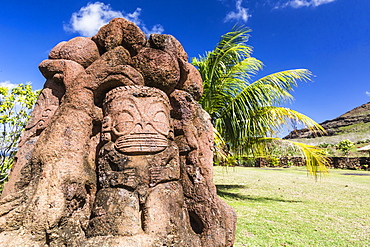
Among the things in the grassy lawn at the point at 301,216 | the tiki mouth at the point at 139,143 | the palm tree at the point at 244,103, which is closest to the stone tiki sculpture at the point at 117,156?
the tiki mouth at the point at 139,143

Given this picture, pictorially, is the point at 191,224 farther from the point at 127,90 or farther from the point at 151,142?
the point at 127,90

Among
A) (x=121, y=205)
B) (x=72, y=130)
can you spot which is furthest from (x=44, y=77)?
(x=121, y=205)

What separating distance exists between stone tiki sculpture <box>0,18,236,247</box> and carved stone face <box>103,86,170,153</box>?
1cm

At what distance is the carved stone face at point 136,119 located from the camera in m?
2.81

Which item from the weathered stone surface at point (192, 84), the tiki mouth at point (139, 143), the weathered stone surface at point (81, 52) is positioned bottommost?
the tiki mouth at point (139, 143)

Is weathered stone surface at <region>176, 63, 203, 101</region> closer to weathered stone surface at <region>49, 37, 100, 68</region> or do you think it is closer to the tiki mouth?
the tiki mouth

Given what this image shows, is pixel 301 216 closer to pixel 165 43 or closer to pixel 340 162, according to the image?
pixel 165 43

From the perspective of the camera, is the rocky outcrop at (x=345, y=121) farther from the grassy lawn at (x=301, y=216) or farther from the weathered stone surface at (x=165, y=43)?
the weathered stone surface at (x=165, y=43)

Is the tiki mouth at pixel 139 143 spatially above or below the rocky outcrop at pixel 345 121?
below

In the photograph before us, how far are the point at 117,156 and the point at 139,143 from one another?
0.87ft

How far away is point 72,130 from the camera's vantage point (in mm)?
2871

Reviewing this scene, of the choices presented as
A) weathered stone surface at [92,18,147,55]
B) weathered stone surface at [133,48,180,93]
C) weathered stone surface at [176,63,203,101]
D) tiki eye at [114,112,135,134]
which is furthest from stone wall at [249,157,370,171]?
tiki eye at [114,112,135,134]

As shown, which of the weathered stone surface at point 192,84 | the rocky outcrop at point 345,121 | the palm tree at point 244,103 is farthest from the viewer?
the rocky outcrop at point 345,121

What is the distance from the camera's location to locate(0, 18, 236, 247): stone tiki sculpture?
8.15 ft
